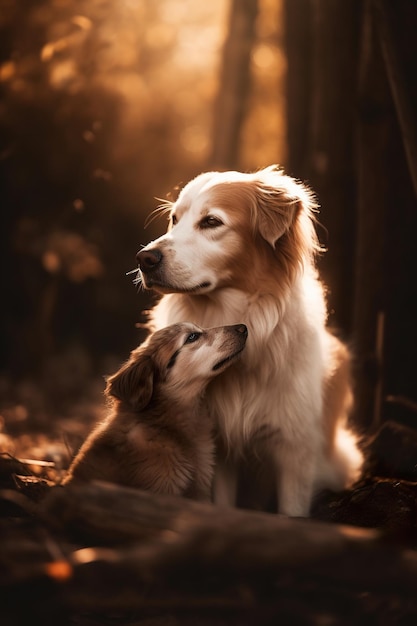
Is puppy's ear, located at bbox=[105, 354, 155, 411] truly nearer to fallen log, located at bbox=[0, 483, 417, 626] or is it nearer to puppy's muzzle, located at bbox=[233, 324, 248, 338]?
puppy's muzzle, located at bbox=[233, 324, 248, 338]

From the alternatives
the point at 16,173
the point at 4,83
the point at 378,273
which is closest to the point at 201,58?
the point at 16,173

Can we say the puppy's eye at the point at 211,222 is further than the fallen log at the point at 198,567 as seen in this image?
Yes

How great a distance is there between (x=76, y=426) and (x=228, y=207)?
431 cm

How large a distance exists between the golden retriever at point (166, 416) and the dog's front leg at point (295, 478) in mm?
474

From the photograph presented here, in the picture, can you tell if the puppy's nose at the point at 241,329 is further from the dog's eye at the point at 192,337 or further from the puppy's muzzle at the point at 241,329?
the dog's eye at the point at 192,337

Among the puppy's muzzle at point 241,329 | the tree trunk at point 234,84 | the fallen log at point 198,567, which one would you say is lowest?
the fallen log at point 198,567

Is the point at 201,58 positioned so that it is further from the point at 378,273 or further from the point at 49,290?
the point at 378,273

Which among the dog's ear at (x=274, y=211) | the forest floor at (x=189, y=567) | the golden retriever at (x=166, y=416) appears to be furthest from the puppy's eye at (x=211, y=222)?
the forest floor at (x=189, y=567)

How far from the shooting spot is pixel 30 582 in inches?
94.9

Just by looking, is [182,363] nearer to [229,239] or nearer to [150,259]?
[150,259]

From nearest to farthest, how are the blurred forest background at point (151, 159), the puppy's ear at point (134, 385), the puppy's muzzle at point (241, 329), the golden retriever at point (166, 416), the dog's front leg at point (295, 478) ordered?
the golden retriever at point (166, 416) → the puppy's ear at point (134, 385) → the puppy's muzzle at point (241, 329) → the dog's front leg at point (295, 478) → the blurred forest background at point (151, 159)

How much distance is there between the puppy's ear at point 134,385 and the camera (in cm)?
396

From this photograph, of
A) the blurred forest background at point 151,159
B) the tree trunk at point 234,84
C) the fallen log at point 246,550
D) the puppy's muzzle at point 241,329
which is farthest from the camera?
the tree trunk at point 234,84

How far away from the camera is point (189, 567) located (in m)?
2.47
